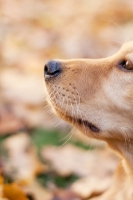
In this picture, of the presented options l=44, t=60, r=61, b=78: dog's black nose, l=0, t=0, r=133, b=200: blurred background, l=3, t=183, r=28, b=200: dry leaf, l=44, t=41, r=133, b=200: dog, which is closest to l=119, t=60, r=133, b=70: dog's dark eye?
l=44, t=41, r=133, b=200: dog

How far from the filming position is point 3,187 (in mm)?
3533

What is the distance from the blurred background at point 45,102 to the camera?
423 cm

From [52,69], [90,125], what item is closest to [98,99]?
[90,125]

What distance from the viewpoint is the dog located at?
3340mm

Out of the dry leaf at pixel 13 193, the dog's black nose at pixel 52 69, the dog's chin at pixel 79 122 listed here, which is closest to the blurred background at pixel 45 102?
the dry leaf at pixel 13 193

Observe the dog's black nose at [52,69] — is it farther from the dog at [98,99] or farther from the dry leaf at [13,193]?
the dry leaf at [13,193]

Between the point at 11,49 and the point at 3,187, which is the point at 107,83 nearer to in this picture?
the point at 3,187

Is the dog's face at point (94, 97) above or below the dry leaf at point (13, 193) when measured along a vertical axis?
above

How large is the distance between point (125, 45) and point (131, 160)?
617 mm

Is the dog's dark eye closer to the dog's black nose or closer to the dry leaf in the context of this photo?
the dog's black nose

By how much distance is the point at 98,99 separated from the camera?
3.36 meters

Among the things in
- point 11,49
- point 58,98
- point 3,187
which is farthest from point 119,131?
point 11,49

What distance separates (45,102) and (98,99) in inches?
76.0

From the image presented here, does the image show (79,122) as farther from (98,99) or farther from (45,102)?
(45,102)
